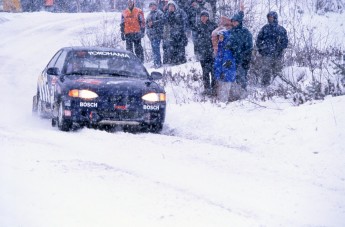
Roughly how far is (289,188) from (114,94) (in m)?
3.83

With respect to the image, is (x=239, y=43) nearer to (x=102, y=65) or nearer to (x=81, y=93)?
(x=102, y=65)

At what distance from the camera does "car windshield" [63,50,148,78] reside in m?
9.33

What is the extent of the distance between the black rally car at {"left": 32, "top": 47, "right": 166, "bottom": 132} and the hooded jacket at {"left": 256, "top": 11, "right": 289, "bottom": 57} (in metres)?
3.33

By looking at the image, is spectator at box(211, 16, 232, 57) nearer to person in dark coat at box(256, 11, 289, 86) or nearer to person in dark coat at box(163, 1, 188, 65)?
person in dark coat at box(256, 11, 289, 86)

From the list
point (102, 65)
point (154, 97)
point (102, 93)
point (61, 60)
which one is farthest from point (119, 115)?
point (61, 60)

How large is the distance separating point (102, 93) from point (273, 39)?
4.84 metres

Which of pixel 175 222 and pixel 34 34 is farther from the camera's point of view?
pixel 34 34

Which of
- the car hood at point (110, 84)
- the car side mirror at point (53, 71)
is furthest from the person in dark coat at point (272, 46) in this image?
the car side mirror at point (53, 71)

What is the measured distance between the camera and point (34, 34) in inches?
969

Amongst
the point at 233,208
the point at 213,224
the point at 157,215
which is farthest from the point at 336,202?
the point at 157,215

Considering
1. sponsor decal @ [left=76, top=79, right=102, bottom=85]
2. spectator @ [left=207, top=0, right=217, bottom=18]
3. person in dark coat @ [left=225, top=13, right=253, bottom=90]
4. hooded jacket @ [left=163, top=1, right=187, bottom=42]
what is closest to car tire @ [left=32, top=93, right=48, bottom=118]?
sponsor decal @ [left=76, top=79, right=102, bottom=85]

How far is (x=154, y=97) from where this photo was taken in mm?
8867

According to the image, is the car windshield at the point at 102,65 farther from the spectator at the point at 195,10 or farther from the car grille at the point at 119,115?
the spectator at the point at 195,10

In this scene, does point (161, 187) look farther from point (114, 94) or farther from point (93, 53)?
point (93, 53)
